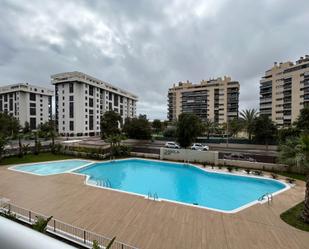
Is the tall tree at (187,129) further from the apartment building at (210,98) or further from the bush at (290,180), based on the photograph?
the apartment building at (210,98)

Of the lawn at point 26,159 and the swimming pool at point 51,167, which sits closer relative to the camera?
the swimming pool at point 51,167

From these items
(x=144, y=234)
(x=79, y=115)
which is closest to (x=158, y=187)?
(x=144, y=234)

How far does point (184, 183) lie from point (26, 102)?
241ft

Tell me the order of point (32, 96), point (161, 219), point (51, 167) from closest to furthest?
point (161, 219) → point (51, 167) → point (32, 96)

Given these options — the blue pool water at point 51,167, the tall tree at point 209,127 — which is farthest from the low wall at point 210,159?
the tall tree at point 209,127

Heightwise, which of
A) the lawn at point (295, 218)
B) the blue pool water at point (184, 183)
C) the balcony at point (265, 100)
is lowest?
the blue pool water at point (184, 183)

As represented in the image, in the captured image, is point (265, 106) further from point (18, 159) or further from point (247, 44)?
point (18, 159)

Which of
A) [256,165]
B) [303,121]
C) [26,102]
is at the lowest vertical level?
[256,165]

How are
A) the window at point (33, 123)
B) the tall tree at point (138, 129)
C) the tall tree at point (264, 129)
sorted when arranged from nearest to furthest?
the tall tree at point (264, 129)
the tall tree at point (138, 129)
the window at point (33, 123)

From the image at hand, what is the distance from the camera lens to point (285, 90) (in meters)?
63.4

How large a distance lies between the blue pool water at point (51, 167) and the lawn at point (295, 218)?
21.4 meters

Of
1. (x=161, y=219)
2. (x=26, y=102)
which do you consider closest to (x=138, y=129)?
(x=161, y=219)

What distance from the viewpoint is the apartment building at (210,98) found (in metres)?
83.1

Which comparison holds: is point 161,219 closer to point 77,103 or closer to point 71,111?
point 77,103
